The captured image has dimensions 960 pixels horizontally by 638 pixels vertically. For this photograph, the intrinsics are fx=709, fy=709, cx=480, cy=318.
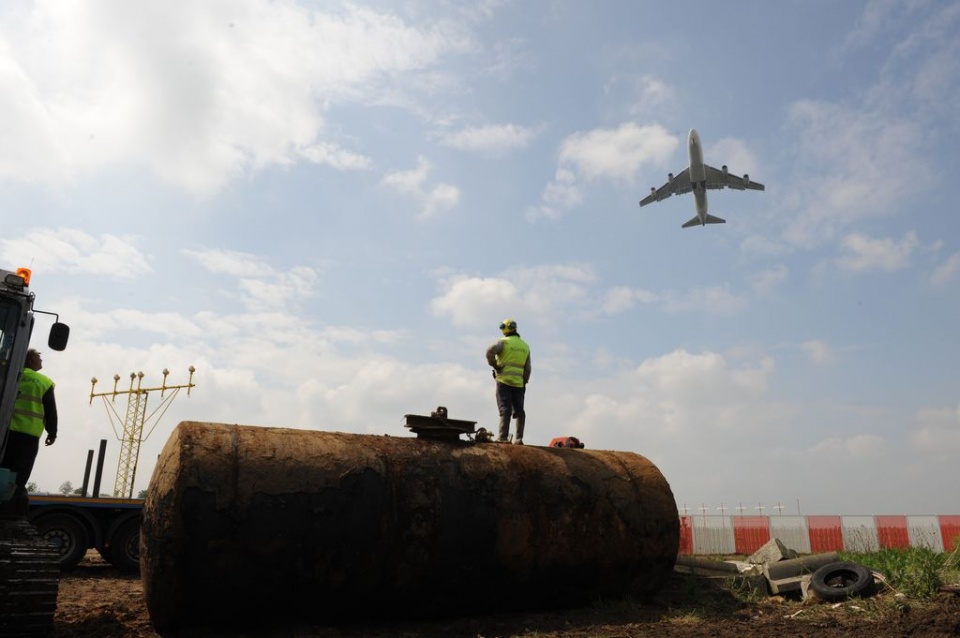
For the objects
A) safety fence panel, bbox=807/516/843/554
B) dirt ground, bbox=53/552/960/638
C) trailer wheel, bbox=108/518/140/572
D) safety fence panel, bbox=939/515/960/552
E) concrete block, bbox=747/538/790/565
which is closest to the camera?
dirt ground, bbox=53/552/960/638

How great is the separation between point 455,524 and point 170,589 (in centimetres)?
240

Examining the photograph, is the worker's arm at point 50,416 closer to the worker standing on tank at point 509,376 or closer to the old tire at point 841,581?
the worker standing on tank at point 509,376

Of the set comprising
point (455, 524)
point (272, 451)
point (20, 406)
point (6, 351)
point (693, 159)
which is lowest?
point (455, 524)

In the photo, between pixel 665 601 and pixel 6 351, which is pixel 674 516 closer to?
pixel 665 601

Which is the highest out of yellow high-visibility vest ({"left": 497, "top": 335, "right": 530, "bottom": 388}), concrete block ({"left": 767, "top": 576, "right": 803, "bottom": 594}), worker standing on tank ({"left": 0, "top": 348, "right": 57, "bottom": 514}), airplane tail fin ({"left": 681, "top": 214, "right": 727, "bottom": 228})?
airplane tail fin ({"left": 681, "top": 214, "right": 727, "bottom": 228})

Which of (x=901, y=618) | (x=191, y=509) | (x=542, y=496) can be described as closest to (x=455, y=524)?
(x=542, y=496)

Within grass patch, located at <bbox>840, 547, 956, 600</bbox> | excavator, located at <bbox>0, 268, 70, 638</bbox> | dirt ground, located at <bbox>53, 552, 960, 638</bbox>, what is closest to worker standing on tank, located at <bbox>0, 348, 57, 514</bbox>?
excavator, located at <bbox>0, 268, 70, 638</bbox>

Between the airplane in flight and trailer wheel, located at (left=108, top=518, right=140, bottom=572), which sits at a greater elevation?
the airplane in flight

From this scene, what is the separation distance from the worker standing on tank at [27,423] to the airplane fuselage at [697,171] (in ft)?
137

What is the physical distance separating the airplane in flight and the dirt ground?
39299 millimetres

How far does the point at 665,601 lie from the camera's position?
26.0ft

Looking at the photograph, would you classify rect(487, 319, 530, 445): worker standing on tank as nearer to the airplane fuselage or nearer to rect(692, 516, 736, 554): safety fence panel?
rect(692, 516, 736, 554): safety fence panel

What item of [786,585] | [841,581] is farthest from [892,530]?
[786,585]

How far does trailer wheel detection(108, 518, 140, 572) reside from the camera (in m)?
12.7
